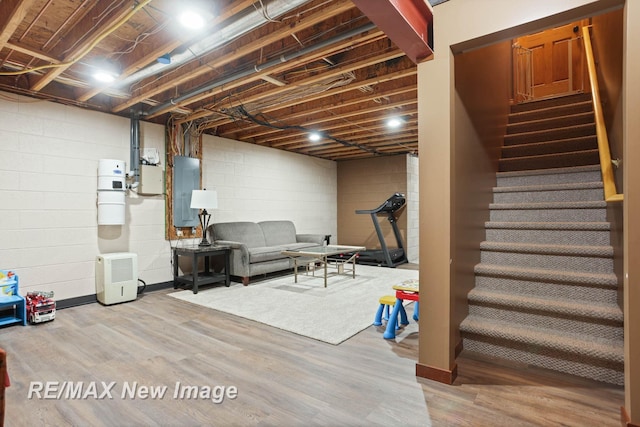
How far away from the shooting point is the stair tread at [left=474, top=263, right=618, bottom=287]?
7.73 ft

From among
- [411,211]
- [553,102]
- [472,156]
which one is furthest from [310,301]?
[411,211]

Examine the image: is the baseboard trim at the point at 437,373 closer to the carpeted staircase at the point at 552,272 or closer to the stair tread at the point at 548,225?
the carpeted staircase at the point at 552,272

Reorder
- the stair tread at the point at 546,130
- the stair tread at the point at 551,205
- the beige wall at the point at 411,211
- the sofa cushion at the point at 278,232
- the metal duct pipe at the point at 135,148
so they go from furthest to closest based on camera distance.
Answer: the beige wall at the point at 411,211, the sofa cushion at the point at 278,232, the metal duct pipe at the point at 135,148, the stair tread at the point at 546,130, the stair tread at the point at 551,205

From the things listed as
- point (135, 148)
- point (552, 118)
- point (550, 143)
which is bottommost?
point (550, 143)

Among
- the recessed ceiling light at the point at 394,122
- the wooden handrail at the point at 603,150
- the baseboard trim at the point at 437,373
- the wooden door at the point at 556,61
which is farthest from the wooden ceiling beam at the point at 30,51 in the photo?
the wooden door at the point at 556,61

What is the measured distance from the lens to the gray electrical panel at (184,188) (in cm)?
512

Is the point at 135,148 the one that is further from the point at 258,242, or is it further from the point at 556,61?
the point at 556,61

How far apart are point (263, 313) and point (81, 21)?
10.2 feet

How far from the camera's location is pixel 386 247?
709 centimetres

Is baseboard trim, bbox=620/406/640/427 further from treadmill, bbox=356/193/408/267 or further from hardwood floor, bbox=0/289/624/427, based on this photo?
treadmill, bbox=356/193/408/267

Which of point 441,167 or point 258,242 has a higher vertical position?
point 441,167

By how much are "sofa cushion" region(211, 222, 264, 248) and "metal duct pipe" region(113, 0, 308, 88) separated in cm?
283

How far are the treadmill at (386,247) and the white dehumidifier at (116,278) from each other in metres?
4.31

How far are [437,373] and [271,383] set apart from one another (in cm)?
107
